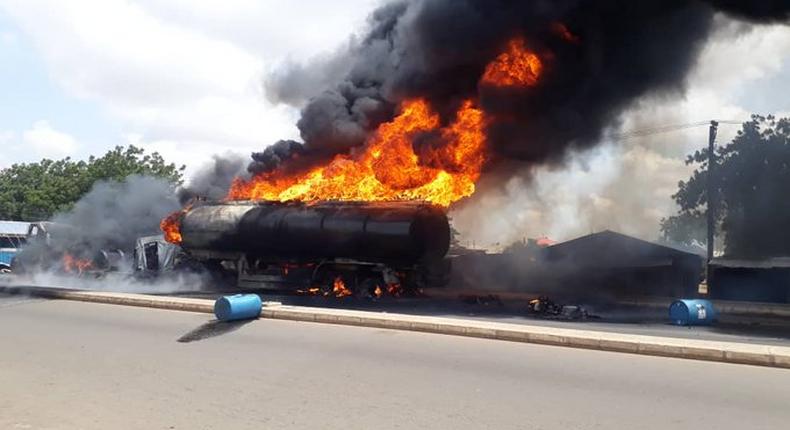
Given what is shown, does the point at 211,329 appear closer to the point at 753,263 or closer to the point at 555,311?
the point at 555,311

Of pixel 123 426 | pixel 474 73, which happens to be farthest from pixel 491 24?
pixel 123 426

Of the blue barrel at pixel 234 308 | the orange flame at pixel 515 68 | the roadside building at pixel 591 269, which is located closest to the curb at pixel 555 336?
the blue barrel at pixel 234 308

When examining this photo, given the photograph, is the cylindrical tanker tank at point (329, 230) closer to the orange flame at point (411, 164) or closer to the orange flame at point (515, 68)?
the orange flame at point (411, 164)

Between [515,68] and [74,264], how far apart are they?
1602cm

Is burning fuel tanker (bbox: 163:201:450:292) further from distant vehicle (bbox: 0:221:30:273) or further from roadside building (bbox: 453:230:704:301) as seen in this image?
distant vehicle (bbox: 0:221:30:273)

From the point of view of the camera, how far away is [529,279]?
859 inches

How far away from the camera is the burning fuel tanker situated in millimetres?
16253

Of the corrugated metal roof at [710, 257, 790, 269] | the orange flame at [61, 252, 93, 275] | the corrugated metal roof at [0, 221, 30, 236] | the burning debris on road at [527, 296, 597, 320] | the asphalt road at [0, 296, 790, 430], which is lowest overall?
the asphalt road at [0, 296, 790, 430]

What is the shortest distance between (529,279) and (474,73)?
6.90m

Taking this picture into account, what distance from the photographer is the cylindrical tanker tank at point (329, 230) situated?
53.0 ft

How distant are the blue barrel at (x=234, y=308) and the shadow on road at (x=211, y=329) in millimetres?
102

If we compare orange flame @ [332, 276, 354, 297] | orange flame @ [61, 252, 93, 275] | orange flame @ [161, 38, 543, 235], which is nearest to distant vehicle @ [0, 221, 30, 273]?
orange flame @ [61, 252, 93, 275]

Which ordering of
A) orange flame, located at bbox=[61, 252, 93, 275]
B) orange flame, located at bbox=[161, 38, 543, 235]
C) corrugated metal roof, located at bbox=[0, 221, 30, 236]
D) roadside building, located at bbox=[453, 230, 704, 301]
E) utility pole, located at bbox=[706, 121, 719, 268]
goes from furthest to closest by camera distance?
corrugated metal roof, located at bbox=[0, 221, 30, 236], utility pole, located at bbox=[706, 121, 719, 268], orange flame, located at bbox=[61, 252, 93, 275], roadside building, located at bbox=[453, 230, 704, 301], orange flame, located at bbox=[161, 38, 543, 235]

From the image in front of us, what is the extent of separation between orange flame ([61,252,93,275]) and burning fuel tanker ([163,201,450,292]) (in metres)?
5.76
